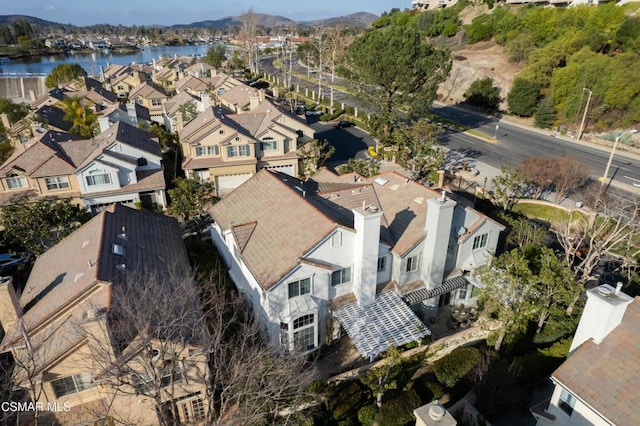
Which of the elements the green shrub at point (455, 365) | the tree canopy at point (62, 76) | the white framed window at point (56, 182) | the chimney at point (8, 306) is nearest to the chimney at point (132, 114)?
the white framed window at point (56, 182)

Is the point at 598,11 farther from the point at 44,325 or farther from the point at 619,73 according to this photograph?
the point at 44,325

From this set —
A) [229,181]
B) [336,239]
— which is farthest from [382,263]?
[229,181]

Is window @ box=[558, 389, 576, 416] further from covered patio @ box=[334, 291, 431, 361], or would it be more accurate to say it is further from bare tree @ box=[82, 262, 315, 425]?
bare tree @ box=[82, 262, 315, 425]

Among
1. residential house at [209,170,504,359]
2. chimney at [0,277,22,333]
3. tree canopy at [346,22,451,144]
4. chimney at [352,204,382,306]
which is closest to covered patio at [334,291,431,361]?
residential house at [209,170,504,359]

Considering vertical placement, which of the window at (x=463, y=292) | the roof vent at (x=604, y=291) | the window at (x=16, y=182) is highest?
the roof vent at (x=604, y=291)

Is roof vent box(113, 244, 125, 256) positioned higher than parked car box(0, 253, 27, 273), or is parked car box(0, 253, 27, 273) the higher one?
roof vent box(113, 244, 125, 256)

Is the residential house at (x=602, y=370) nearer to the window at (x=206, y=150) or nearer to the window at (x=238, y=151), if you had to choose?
the window at (x=238, y=151)
